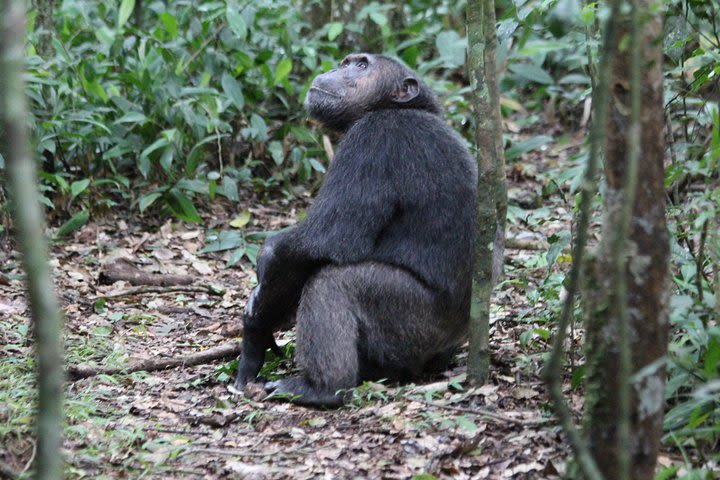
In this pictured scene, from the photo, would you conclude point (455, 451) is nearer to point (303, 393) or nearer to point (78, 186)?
point (303, 393)

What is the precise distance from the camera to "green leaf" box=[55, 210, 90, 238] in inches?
326

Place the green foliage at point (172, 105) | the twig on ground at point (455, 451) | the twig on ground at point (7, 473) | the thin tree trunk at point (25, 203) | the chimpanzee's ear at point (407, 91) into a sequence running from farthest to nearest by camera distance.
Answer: the green foliage at point (172, 105), the chimpanzee's ear at point (407, 91), the twig on ground at point (455, 451), the twig on ground at point (7, 473), the thin tree trunk at point (25, 203)

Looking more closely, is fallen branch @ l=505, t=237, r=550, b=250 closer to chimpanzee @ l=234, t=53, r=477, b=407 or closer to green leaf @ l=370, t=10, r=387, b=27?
chimpanzee @ l=234, t=53, r=477, b=407

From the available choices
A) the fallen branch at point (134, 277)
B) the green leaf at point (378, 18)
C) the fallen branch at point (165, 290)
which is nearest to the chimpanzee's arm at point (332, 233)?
the fallen branch at point (165, 290)

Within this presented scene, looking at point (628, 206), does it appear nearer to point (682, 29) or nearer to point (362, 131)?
point (682, 29)

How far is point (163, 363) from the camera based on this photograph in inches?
230

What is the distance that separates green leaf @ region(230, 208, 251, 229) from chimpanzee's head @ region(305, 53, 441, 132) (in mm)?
2531

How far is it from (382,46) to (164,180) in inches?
129

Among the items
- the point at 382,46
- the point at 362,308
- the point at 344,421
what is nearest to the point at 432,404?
the point at 344,421

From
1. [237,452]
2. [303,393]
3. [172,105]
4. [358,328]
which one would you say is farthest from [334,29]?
[237,452]

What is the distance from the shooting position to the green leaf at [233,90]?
9.02 meters

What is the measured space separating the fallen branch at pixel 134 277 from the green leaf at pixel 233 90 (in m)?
2.11

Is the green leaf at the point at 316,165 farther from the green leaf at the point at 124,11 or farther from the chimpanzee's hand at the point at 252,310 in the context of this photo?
the chimpanzee's hand at the point at 252,310

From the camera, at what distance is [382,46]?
10.6 meters
